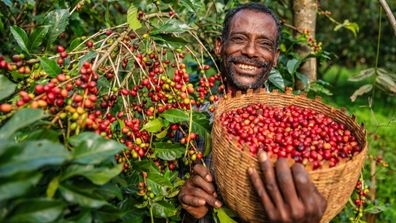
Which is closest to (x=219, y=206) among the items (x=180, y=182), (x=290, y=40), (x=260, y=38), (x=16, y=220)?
(x=180, y=182)

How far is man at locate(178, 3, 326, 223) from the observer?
54.3 inches

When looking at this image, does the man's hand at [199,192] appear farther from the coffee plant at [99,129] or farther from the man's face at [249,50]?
the man's face at [249,50]

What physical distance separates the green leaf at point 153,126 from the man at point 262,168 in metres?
0.21

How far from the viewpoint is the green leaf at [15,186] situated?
3.56 ft

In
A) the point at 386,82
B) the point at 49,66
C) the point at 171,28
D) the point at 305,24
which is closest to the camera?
the point at 49,66

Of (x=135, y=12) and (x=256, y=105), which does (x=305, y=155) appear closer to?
(x=256, y=105)

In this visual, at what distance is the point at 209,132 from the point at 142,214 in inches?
16.4

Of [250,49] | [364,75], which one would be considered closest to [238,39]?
[250,49]

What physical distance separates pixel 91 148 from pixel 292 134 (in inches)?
31.1

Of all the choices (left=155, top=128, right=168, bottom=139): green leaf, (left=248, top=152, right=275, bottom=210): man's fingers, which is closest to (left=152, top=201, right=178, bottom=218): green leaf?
(left=155, top=128, right=168, bottom=139): green leaf

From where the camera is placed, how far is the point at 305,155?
1578 mm

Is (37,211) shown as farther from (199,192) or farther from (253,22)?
(253,22)

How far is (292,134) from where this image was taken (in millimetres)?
1765

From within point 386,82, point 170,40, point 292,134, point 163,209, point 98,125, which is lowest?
point 163,209
